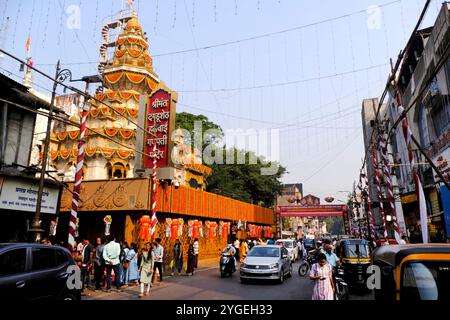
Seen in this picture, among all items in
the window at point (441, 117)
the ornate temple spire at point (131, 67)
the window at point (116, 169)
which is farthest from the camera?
the ornate temple spire at point (131, 67)

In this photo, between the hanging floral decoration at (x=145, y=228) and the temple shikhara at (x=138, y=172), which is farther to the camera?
the temple shikhara at (x=138, y=172)

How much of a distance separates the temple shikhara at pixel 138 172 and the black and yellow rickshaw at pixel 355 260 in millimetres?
10105

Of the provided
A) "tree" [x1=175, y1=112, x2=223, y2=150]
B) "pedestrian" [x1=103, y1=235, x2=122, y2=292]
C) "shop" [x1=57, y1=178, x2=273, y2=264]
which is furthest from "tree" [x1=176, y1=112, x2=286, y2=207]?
"pedestrian" [x1=103, y1=235, x2=122, y2=292]

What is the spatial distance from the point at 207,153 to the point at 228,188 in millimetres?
6793

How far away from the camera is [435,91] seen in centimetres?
2025

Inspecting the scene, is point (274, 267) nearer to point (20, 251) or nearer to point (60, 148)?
point (20, 251)

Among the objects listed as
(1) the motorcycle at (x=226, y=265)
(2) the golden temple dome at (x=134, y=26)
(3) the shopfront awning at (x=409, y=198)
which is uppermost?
(2) the golden temple dome at (x=134, y=26)

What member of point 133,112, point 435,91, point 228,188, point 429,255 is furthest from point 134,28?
point 429,255

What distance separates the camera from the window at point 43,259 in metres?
7.00

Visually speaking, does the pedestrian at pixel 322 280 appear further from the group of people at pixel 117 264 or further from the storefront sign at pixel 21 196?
the storefront sign at pixel 21 196

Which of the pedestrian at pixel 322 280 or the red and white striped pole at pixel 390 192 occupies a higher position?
the red and white striped pole at pixel 390 192

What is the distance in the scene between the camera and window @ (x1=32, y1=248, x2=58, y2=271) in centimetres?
700

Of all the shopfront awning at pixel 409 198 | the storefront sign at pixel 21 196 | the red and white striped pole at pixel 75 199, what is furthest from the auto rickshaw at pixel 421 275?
the shopfront awning at pixel 409 198

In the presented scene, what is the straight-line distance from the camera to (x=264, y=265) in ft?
44.5
